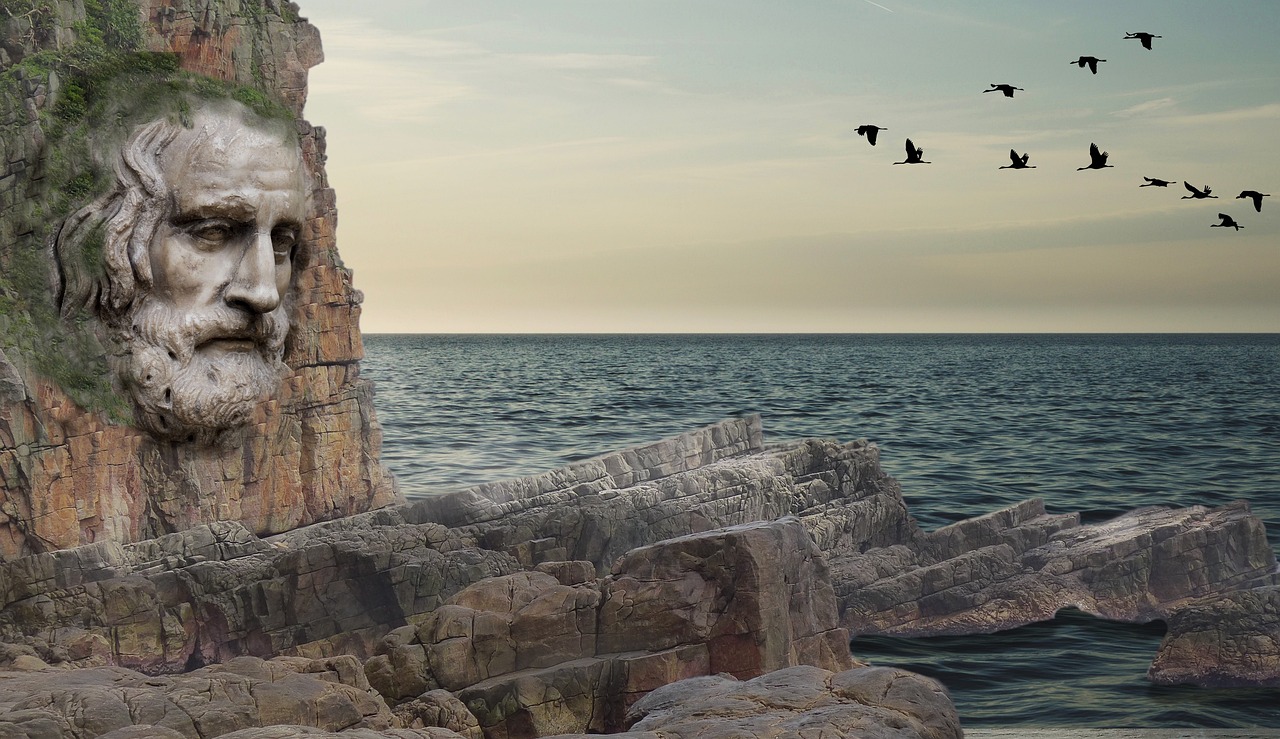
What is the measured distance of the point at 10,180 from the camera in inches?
137

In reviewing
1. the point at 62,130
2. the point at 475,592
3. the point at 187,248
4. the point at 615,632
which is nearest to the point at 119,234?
the point at 187,248

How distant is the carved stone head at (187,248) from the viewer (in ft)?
11.2

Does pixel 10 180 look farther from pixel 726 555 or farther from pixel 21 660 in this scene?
pixel 726 555

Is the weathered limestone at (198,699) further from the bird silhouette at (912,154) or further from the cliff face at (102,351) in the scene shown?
the bird silhouette at (912,154)

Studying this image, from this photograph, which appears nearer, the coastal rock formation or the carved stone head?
the carved stone head

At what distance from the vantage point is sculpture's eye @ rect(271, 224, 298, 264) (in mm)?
3611

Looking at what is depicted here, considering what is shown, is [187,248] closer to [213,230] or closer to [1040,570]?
[213,230]

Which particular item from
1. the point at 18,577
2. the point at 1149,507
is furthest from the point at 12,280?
the point at 1149,507

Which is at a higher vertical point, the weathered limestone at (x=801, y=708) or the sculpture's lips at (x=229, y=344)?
the sculpture's lips at (x=229, y=344)

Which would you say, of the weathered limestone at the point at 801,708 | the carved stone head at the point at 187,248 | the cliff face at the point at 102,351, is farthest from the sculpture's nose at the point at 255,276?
the weathered limestone at the point at 801,708

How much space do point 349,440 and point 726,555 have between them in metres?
1.91

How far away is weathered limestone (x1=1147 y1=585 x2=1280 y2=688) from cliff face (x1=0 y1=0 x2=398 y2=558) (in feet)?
26.1

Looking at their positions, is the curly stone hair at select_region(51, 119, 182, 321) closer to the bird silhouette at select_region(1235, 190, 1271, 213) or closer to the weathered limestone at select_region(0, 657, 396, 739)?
the weathered limestone at select_region(0, 657, 396, 739)

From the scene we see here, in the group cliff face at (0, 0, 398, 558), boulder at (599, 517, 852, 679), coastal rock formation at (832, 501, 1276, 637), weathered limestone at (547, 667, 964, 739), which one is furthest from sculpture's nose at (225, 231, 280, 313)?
coastal rock formation at (832, 501, 1276, 637)
